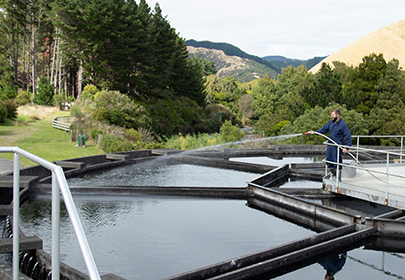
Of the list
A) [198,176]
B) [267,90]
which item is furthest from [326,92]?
[267,90]

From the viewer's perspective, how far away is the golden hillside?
4823 inches

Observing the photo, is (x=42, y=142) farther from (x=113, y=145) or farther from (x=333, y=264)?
(x=333, y=264)

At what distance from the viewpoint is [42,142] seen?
18.1 meters

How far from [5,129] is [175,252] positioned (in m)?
19.1

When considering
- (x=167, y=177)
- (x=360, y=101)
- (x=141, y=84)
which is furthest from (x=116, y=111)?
(x=360, y=101)

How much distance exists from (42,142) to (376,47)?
134301 millimetres

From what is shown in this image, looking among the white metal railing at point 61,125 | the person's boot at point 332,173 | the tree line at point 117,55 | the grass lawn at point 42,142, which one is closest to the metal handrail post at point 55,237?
the person's boot at point 332,173

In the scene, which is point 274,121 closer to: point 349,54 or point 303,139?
point 303,139

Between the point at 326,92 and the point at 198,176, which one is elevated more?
the point at 326,92

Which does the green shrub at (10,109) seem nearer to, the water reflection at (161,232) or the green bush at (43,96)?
the green bush at (43,96)

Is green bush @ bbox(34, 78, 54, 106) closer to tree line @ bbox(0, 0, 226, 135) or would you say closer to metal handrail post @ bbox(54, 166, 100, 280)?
tree line @ bbox(0, 0, 226, 135)

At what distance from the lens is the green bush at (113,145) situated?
54.2 feet

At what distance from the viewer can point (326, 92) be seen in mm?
31688

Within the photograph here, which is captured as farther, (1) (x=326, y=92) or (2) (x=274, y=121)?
(2) (x=274, y=121)
